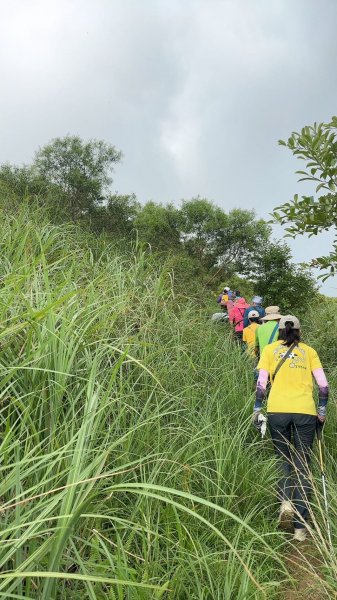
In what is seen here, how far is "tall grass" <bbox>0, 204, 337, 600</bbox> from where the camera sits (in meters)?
1.91

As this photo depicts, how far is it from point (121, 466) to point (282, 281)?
1209cm

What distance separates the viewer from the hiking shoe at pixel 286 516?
11.0 feet

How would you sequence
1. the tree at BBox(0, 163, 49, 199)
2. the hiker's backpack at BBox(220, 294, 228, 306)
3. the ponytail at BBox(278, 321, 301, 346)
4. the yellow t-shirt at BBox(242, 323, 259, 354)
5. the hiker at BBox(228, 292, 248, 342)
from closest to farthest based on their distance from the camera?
the ponytail at BBox(278, 321, 301, 346) < the yellow t-shirt at BBox(242, 323, 259, 354) < the hiker at BBox(228, 292, 248, 342) < the hiker's backpack at BBox(220, 294, 228, 306) < the tree at BBox(0, 163, 49, 199)

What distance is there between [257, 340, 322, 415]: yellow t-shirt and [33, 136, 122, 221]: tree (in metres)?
8.82

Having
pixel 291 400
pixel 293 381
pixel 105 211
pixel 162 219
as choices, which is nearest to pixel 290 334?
pixel 293 381

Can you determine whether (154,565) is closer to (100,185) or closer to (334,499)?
(334,499)

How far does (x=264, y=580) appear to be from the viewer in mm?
2768

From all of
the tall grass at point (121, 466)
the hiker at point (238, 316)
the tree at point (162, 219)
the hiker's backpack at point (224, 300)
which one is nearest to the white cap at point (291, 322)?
the tall grass at point (121, 466)

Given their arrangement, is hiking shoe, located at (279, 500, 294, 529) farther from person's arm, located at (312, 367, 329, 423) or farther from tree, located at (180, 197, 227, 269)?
tree, located at (180, 197, 227, 269)

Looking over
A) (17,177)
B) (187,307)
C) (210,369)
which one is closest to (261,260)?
(17,177)

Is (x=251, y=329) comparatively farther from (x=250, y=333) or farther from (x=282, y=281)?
(x=282, y=281)

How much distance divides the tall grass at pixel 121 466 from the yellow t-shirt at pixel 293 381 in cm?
39

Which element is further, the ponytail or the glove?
the ponytail

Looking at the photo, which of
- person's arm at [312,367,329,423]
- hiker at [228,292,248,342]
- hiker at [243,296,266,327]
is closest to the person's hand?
person's arm at [312,367,329,423]
